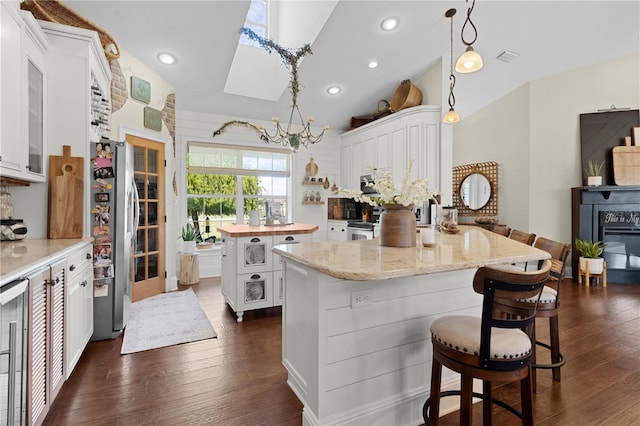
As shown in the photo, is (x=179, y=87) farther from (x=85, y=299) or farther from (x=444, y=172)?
(x=444, y=172)

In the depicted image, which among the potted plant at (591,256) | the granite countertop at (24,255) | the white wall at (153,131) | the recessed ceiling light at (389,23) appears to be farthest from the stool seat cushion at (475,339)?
the potted plant at (591,256)

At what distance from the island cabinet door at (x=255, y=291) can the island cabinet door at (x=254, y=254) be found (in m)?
0.07

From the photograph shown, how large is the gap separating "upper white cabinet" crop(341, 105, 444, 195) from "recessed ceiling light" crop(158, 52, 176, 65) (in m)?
2.97

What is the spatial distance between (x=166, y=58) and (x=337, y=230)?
3.78m

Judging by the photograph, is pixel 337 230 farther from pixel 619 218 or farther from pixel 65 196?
pixel 619 218

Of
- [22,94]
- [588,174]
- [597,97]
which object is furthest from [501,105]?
[22,94]

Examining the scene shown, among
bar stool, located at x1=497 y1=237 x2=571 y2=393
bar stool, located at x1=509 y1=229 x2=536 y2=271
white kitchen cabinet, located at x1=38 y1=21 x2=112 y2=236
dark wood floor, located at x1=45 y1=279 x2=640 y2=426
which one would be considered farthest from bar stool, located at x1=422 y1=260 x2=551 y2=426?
white kitchen cabinet, located at x1=38 y1=21 x2=112 y2=236

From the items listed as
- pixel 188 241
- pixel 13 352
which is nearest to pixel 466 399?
pixel 13 352

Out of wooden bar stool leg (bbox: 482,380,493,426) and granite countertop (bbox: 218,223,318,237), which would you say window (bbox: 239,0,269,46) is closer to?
granite countertop (bbox: 218,223,318,237)

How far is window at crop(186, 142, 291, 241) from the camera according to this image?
5.11 m

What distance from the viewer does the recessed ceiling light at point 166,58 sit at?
3666 mm

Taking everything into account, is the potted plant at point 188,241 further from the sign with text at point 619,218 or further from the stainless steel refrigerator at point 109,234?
the sign with text at point 619,218

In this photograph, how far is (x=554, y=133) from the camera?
5.11 m

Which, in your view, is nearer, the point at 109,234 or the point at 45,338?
the point at 45,338
